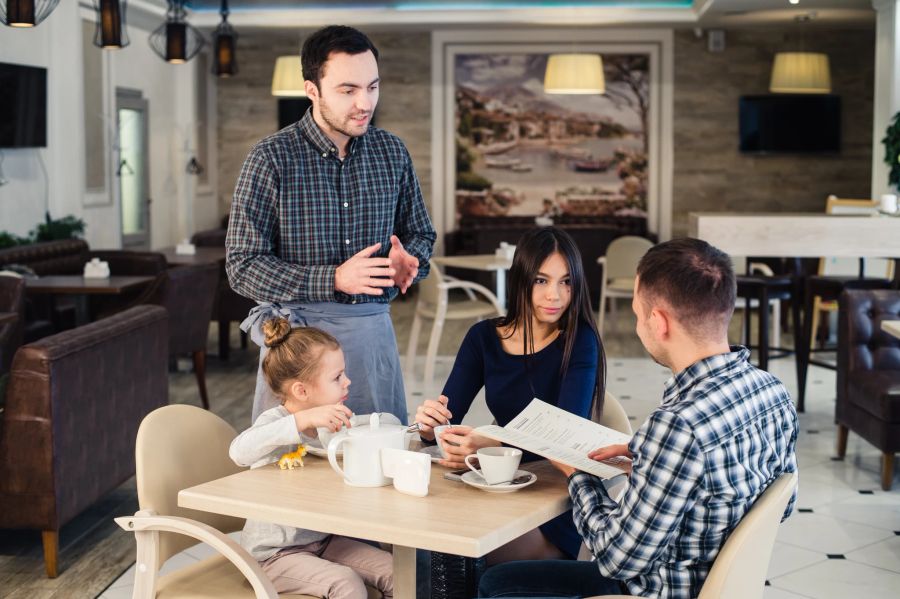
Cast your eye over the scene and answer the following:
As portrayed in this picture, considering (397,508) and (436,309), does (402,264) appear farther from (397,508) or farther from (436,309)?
(436,309)

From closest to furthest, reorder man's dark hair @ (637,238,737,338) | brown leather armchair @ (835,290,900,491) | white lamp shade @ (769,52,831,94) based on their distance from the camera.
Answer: man's dark hair @ (637,238,737,338), brown leather armchair @ (835,290,900,491), white lamp shade @ (769,52,831,94)

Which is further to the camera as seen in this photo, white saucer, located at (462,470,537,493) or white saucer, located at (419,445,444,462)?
white saucer, located at (419,445,444,462)

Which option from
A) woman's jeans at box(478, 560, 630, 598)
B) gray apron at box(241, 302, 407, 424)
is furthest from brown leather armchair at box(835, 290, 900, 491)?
woman's jeans at box(478, 560, 630, 598)

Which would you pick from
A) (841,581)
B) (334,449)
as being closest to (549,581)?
(334,449)

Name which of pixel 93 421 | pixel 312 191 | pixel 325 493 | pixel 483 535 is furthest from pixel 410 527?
pixel 93 421

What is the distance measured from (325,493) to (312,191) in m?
0.93

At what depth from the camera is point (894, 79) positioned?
8742 millimetres

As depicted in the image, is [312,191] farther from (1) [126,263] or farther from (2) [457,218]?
(2) [457,218]

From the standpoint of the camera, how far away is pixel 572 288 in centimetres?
264

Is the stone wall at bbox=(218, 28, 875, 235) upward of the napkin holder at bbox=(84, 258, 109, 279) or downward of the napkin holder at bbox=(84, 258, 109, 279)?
upward

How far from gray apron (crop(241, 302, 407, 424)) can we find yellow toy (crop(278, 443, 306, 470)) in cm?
37

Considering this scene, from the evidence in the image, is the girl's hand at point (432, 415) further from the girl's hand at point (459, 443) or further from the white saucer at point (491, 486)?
the white saucer at point (491, 486)

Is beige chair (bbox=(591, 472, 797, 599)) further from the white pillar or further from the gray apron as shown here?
the white pillar

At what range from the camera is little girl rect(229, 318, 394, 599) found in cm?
222
